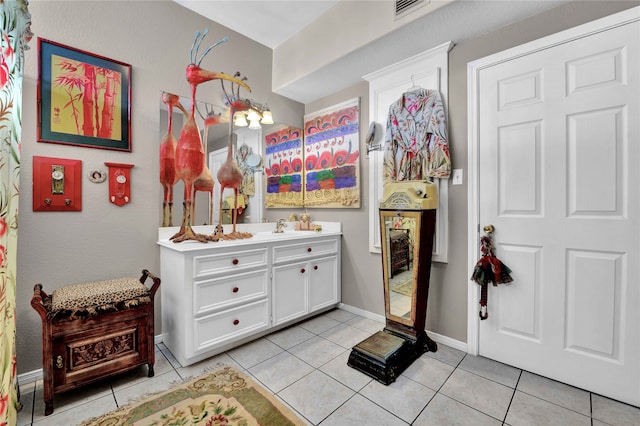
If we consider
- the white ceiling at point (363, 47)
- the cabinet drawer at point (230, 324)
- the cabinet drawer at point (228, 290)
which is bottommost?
the cabinet drawer at point (230, 324)

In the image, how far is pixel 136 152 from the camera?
2.14 meters

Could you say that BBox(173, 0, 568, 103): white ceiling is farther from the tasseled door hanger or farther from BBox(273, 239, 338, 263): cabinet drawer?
BBox(273, 239, 338, 263): cabinet drawer

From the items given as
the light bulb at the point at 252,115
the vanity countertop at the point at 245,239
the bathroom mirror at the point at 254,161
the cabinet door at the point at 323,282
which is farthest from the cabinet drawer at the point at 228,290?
the light bulb at the point at 252,115

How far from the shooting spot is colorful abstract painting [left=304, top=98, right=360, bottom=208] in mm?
2877

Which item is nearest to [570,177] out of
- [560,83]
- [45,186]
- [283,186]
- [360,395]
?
[560,83]

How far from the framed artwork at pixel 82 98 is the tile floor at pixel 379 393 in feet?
5.43

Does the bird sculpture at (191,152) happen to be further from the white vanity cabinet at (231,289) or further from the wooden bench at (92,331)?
the wooden bench at (92,331)

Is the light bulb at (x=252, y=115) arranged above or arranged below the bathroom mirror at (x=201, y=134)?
above

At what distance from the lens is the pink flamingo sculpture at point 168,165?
224cm

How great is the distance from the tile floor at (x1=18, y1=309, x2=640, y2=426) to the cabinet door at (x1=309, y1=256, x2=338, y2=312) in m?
0.59

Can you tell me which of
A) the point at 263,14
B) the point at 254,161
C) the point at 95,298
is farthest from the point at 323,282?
the point at 263,14

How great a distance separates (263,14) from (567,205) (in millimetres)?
2863

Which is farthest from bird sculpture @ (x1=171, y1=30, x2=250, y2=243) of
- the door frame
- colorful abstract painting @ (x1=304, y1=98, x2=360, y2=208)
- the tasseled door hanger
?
the tasseled door hanger

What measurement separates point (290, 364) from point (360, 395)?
57 cm
